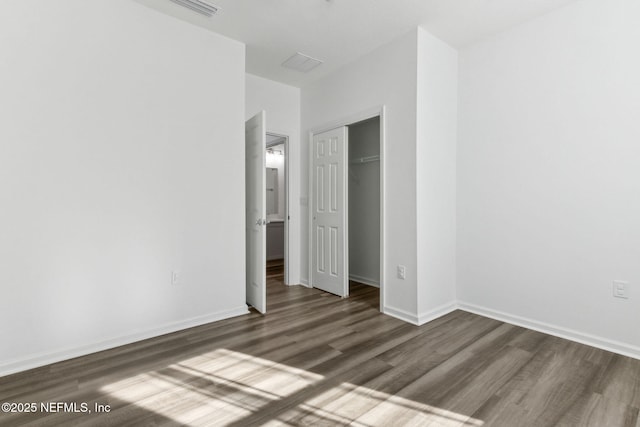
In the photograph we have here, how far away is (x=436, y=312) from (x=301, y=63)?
10.5ft

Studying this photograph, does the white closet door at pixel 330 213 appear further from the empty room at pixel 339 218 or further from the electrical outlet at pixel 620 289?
the electrical outlet at pixel 620 289

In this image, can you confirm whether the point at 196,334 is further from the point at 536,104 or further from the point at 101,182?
the point at 536,104

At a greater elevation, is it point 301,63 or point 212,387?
point 301,63

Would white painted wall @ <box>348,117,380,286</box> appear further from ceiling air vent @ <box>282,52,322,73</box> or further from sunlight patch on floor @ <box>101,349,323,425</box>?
sunlight patch on floor @ <box>101,349,323,425</box>

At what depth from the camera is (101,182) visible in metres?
2.54

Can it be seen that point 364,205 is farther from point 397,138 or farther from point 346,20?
point 346,20

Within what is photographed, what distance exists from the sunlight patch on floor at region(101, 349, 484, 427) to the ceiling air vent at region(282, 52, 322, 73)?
3201 mm

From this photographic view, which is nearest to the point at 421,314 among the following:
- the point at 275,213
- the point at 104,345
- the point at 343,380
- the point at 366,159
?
the point at 343,380

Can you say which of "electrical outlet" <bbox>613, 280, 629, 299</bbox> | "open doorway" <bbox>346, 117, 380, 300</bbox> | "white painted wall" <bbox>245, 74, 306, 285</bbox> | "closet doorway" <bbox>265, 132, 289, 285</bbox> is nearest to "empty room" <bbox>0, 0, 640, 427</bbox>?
"electrical outlet" <bbox>613, 280, 629, 299</bbox>

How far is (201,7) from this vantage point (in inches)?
107

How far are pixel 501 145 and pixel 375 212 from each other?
1869 mm

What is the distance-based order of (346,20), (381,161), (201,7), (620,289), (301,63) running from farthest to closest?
(301,63), (381,161), (346,20), (201,7), (620,289)

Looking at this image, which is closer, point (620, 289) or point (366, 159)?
point (620, 289)

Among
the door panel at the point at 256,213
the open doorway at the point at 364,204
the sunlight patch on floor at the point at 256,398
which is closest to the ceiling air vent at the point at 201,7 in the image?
the door panel at the point at 256,213
